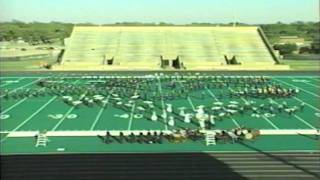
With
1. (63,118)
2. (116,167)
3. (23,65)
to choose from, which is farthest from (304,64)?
(116,167)

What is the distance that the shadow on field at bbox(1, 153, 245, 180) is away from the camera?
11.9m

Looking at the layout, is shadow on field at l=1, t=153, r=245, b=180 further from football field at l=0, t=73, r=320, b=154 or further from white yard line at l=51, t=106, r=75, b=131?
white yard line at l=51, t=106, r=75, b=131

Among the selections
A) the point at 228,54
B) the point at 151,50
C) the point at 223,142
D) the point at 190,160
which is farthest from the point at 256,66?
the point at 190,160

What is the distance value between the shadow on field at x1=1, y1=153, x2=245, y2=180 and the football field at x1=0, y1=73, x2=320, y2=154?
0.79m

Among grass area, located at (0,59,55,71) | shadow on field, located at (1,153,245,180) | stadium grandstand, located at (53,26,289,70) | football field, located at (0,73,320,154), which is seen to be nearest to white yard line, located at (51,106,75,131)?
football field, located at (0,73,320,154)

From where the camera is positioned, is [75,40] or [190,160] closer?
[190,160]

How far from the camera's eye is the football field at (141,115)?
49.4 feet

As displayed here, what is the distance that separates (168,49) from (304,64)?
941 cm

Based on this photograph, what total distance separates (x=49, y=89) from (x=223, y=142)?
1213 cm

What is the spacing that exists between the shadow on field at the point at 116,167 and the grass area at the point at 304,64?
76.7ft

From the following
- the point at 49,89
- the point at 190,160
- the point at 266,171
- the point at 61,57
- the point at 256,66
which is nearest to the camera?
the point at 266,171

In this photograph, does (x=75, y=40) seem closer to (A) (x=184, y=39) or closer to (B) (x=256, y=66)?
(A) (x=184, y=39)

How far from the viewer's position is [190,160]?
1327 centimetres

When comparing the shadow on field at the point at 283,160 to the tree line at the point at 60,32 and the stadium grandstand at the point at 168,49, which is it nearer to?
the stadium grandstand at the point at 168,49
